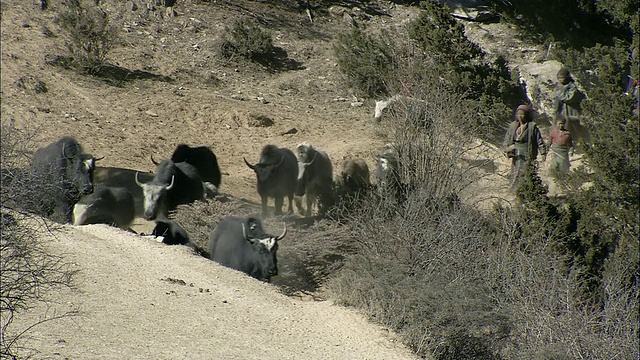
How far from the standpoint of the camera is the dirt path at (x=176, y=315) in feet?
25.8

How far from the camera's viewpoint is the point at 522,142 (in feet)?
49.5

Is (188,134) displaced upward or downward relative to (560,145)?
downward

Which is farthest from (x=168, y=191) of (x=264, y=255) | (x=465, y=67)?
(x=465, y=67)

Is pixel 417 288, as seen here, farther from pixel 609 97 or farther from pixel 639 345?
pixel 609 97

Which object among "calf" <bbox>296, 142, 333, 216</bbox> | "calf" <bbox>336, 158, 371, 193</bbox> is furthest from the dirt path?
"calf" <bbox>296, 142, 333, 216</bbox>

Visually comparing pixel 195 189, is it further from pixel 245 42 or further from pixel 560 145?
pixel 245 42

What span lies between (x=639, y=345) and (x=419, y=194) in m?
3.84

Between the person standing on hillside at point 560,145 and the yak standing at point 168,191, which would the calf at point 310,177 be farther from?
the person standing on hillside at point 560,145

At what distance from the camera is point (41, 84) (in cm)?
2012

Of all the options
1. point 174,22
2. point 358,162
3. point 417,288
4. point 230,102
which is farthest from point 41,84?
point 417,288

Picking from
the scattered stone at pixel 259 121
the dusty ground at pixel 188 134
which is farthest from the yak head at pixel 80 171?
the scattered stone at pixel 259 121

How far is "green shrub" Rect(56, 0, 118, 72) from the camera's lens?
21.7m

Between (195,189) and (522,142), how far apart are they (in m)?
6.03

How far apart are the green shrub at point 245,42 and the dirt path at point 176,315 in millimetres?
13608
